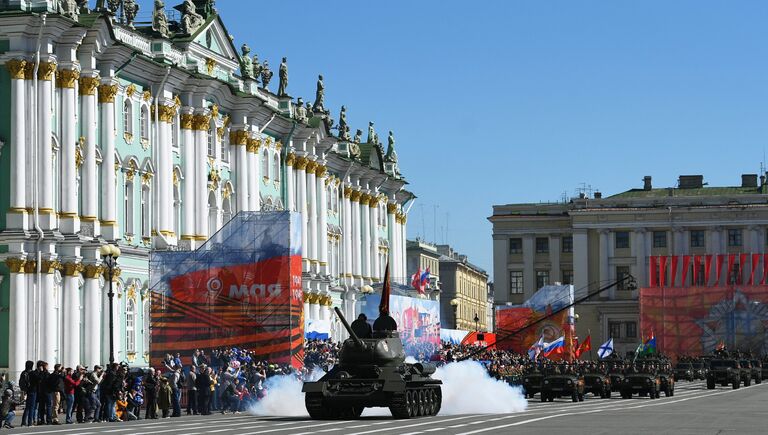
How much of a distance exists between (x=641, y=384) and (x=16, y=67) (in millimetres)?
25155

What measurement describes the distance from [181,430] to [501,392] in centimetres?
1404

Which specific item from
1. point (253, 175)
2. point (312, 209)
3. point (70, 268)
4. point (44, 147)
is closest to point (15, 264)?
point (70, 268)

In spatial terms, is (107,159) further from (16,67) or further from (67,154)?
(16,67)

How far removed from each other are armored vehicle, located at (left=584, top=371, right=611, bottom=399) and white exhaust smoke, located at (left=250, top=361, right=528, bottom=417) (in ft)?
48.0

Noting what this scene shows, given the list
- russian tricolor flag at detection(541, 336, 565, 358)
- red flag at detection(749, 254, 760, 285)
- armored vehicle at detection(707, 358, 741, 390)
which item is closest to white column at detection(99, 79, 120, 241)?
russian tricolor flag at detection(541, 336, 565, 358)

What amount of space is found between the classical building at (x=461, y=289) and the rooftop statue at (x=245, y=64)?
82572 millimetres

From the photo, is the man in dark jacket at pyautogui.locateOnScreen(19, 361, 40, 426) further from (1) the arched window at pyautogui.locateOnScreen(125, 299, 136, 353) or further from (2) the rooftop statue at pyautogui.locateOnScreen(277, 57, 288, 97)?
(2) the rooftop statue at pyautogui.locateOnScreen(277, 57, 288, 97)

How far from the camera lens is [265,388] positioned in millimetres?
46438

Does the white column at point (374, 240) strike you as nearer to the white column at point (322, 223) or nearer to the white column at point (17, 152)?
the white column at point (322, 223)

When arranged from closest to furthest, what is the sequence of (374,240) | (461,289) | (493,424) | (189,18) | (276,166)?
1. (493,424)
2. (189,18)
3. (276,166)
4. (374,240)
5. (461,289)

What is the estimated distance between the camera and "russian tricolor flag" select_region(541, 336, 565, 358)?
263 ft

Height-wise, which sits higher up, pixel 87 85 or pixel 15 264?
pixel 87 85

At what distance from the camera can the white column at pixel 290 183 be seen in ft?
261

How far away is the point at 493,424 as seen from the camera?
113 feet
